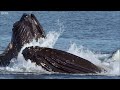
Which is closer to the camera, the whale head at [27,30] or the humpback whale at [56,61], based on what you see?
the humpback whale at [56,61]

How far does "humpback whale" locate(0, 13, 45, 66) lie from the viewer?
37.6 feet

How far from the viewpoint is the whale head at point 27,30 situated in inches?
451

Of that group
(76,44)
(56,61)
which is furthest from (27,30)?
(76,44)

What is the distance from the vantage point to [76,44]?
67.2 feet

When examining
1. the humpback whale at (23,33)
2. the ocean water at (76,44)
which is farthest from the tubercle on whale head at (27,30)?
the ocean water at (76,44)

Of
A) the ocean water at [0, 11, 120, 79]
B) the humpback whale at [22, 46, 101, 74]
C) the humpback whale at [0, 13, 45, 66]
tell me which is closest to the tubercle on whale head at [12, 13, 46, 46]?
the humpback whale at [0, 13, 45, 66]

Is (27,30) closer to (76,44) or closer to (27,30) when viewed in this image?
(27,30)

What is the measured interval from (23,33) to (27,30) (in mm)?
125

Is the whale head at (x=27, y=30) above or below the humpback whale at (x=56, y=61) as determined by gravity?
above

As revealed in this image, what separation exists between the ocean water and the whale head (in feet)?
0.59

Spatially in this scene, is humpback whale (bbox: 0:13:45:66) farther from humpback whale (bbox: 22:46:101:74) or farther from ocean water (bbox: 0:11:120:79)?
humpback whale (bbox: 22:46:101:74)

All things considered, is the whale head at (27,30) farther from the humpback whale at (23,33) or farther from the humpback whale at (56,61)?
the humpback whale at (56,61)
